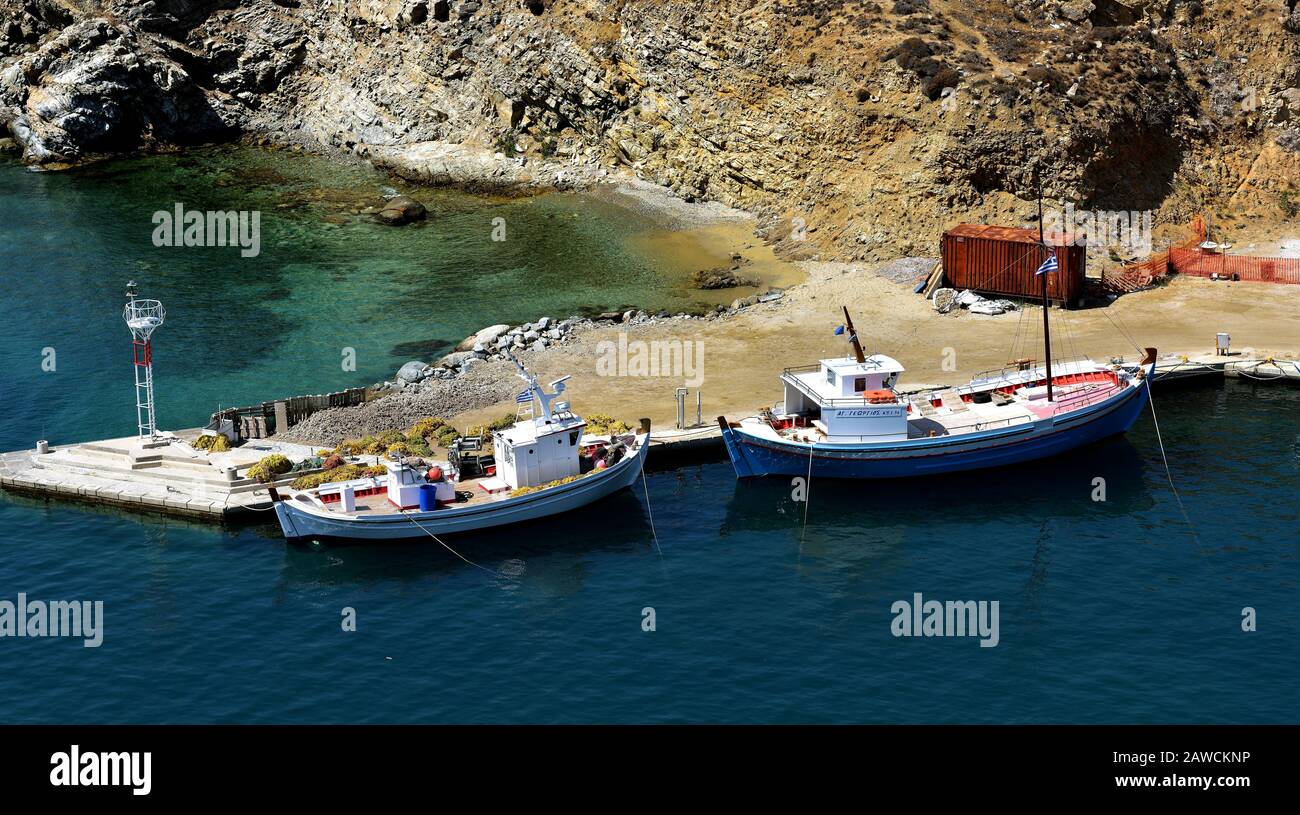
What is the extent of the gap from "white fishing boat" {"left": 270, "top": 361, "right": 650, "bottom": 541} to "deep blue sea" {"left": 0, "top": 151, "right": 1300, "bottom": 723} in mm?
1092

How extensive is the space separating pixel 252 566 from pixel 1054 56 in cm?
6405

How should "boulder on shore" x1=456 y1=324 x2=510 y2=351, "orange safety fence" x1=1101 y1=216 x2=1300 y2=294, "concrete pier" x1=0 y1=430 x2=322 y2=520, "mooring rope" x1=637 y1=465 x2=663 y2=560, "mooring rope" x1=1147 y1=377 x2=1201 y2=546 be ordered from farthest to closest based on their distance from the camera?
"orange safety fence" x1=1101 y1=216 x2=1300 y2=294
"boulder on shore" x1=456 y1=324 x2=510 y2=351
"concrete pier" x1=0 y1=430 x2=322 y2=520
"mooring rope" x1=1147 y1=377 x2=1201 y2=546
"mooring rope" x1=637 y1=465 x2=663 y2=560

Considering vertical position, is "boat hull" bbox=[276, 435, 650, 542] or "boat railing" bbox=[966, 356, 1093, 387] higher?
"boat railing" bbox=[966, 356, 1093, 387]

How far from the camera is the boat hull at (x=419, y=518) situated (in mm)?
64312

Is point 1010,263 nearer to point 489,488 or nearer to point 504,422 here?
point 504,422

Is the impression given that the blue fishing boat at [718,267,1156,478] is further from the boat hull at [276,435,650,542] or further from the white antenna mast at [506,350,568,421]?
the boat hull at [276,435,650,542]

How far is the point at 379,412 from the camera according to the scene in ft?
248

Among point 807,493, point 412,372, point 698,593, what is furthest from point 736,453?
point 412,372

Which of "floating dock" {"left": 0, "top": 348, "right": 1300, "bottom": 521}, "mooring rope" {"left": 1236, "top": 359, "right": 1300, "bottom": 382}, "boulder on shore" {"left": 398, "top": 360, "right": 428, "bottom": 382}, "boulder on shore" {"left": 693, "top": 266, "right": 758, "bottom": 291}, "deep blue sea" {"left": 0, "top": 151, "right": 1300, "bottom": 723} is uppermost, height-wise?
"boulder on shore" {"left": 693, "top": 266, "right": 758, "bottom": 291}

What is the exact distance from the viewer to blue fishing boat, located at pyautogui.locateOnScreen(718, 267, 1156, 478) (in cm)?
7131

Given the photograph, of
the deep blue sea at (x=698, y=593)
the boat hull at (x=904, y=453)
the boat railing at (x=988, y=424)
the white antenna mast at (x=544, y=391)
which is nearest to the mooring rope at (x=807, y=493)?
the boat hull at (x=904, y=453)

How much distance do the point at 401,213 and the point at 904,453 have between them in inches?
2161

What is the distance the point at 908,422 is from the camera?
73188 mm

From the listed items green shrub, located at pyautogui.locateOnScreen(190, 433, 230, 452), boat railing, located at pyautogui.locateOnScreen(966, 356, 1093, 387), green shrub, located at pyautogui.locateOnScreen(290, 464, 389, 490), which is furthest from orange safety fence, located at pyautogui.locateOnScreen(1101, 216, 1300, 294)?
green shrub, located at pyautogui.locateOnScreen(190, 433, 230, 452)
